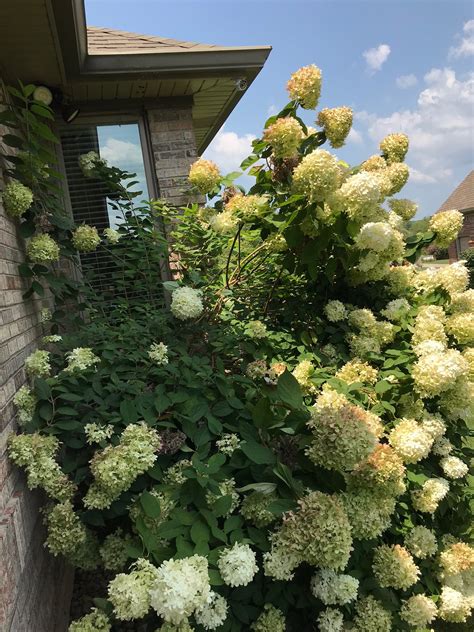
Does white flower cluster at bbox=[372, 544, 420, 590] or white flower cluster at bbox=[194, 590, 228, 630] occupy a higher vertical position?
white flower cluster at bbox=[194, 590, 228, 630]

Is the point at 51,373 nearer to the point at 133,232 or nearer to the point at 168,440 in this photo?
the point at 168,440

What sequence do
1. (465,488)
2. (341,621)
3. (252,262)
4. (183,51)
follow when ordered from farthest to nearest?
1. (183,51)
2. (252,262)
3. (465,488)
4. (341,621)

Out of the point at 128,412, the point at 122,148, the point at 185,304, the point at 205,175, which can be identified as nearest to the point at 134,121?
the point at 122,148

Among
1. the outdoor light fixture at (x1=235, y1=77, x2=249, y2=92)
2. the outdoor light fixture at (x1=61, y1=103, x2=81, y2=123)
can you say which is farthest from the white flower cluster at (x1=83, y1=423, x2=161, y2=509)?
the outdoor light fixture at (x1=235, y1=77, x2=249, y2=92)

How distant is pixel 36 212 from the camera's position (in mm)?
2521

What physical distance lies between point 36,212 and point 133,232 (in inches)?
32.3

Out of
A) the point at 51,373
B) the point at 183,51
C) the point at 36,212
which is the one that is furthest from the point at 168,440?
the point at 183,51

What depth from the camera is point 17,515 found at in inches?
67.3

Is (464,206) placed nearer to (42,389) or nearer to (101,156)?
(101,156)

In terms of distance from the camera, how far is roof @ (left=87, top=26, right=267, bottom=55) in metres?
3.45

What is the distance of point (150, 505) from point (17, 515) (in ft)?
1.62

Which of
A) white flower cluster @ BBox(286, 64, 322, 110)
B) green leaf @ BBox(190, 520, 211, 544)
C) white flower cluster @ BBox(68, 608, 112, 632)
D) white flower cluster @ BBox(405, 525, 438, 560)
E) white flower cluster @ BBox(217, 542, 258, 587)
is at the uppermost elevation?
white flower cluster @ BBox(286, 64, 322, 110)

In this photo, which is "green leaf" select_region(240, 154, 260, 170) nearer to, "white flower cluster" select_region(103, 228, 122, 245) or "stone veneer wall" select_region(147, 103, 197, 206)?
"white flower cluster" select_region(103, 228, 122, 245)

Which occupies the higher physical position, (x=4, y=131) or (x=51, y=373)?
(x=4, y=131)
